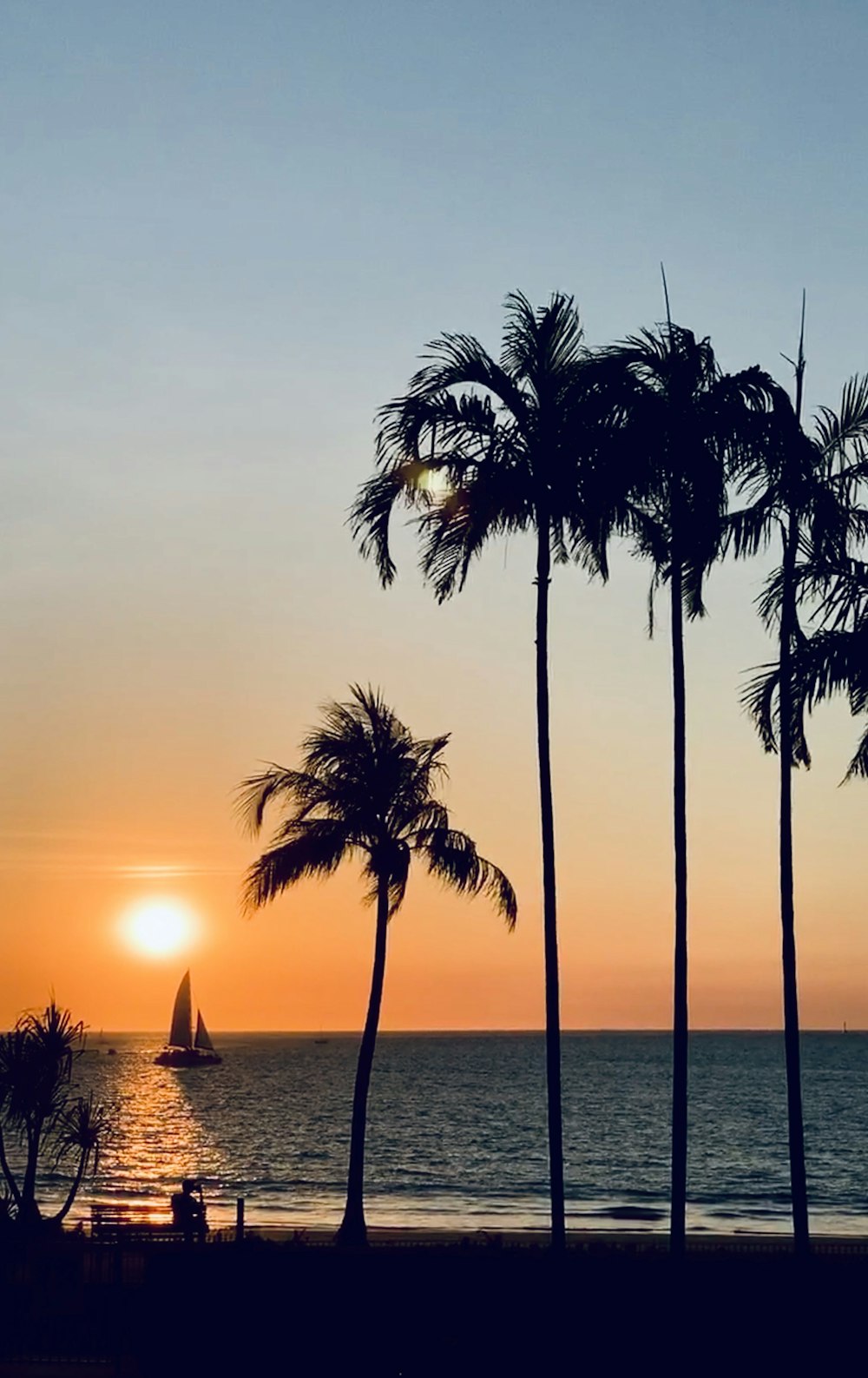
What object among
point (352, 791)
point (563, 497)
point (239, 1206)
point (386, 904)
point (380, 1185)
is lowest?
point (380, 1185)

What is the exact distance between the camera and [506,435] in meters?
26.2

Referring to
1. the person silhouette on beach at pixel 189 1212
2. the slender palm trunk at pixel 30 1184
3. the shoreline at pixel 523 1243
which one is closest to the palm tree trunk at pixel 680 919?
the shoreline at pixel 523 1243

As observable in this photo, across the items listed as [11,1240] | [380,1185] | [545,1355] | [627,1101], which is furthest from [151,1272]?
[627,1101]

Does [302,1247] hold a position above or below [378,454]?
below

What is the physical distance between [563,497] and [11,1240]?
14159mm

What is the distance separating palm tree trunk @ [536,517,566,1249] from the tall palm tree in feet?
5.67

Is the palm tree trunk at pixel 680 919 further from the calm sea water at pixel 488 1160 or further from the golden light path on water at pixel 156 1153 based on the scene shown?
the golden light path on water at pixel 156 1153

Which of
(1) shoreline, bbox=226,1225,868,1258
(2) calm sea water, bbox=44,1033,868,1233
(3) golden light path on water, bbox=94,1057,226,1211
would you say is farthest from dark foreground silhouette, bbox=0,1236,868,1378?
(3) golden light path on water, bbox=94,1057,226,1211

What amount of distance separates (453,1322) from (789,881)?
27.0 ft

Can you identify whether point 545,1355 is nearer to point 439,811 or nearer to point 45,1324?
point 45,1324

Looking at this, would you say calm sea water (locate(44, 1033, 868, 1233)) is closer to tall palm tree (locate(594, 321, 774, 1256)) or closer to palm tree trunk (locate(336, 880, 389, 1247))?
palm tree trunk (locate(336, 880, 389, 1247))

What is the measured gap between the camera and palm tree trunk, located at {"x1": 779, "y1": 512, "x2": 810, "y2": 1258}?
2580 cm

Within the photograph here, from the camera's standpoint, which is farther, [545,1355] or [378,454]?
[378,454]

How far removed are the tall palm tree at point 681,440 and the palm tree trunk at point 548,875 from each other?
173 centimetres
